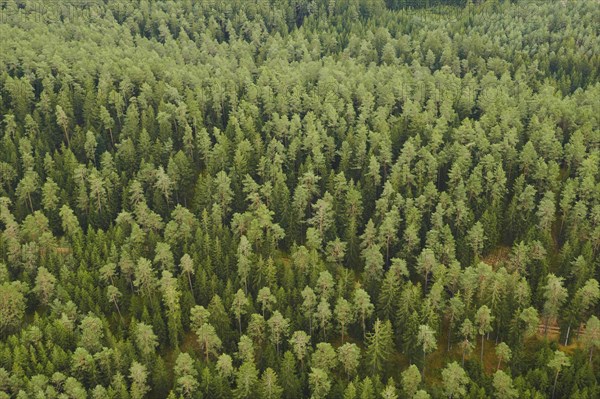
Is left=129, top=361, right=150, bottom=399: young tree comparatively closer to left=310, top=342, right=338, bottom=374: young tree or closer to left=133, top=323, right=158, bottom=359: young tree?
left=133, top=323, right=158, bottom=359: young tree

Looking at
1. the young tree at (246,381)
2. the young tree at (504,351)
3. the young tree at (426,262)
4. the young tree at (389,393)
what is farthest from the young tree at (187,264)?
the young tree at (504,351)

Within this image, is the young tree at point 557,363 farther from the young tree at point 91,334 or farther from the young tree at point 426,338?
the young tree at point 91,334

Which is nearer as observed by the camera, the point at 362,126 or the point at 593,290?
the point at 593,290

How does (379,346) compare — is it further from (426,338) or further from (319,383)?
(319,383)

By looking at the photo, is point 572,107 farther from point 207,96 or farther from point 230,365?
point 230,365

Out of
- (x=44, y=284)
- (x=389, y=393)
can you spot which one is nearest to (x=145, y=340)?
(x=44, y=284)

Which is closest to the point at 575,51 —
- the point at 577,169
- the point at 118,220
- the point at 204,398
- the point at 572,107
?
the point at 572,107
